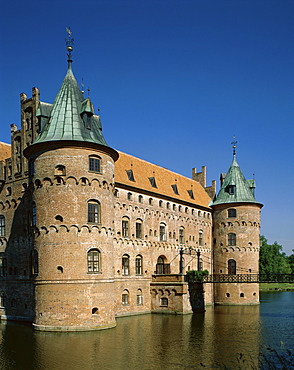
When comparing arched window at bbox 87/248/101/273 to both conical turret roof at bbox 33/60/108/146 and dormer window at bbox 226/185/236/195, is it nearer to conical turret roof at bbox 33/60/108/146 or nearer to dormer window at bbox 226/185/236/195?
conical turret roof at bbox 33/60/108/146

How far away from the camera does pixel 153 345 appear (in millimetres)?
22844

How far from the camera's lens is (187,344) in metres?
23.2

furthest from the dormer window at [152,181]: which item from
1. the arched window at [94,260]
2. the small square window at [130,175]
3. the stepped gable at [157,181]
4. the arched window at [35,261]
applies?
the arched window at [35,261]

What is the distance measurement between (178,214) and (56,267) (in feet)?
59.2

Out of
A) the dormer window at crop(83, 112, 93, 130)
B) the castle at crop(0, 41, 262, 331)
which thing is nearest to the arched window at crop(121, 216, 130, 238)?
the castle at crop(0, 41, 262, 331)

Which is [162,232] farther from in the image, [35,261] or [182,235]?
[35,261]

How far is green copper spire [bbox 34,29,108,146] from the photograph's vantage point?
29.5 m

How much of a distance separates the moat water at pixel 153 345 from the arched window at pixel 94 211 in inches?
279

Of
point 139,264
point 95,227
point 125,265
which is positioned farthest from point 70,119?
point 139,264

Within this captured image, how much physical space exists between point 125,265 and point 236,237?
51.2ft

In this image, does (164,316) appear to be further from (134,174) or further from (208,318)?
(134,174)

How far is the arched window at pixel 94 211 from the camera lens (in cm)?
2925

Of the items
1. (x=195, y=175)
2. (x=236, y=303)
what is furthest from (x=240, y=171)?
(x=236, y=303)

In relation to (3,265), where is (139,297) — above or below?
below
